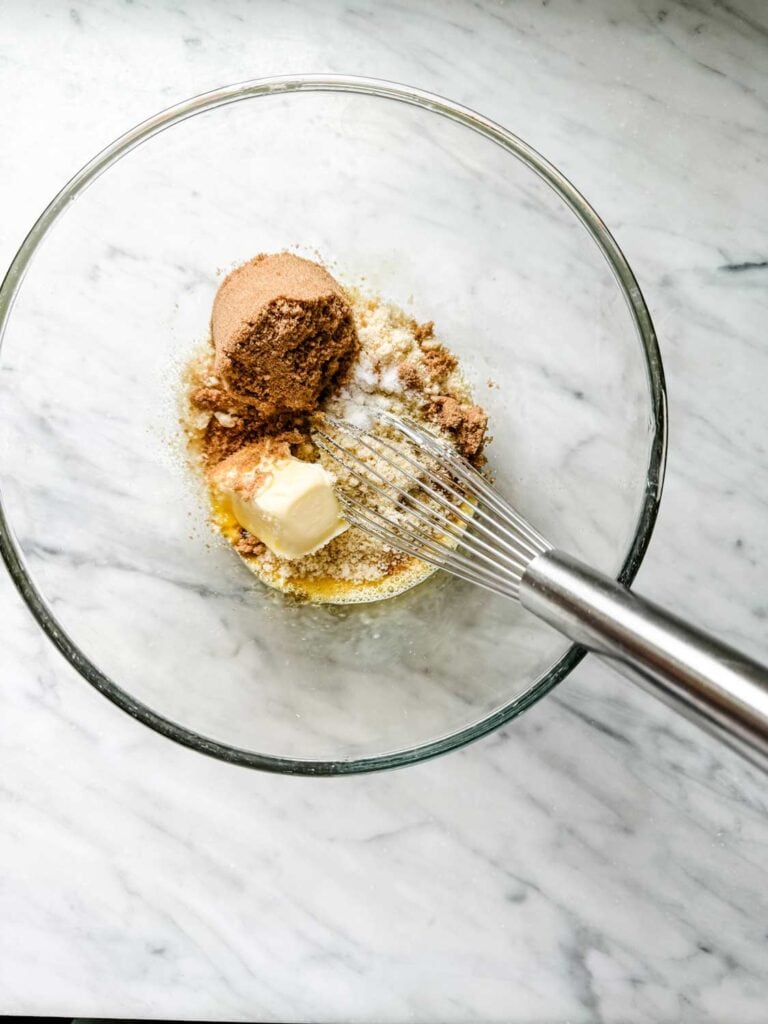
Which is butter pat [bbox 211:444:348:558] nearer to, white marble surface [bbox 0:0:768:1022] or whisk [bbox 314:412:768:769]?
whisk [bbox 314:412:768:769]

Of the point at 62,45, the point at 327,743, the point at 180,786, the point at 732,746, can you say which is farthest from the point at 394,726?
the point at 62,45

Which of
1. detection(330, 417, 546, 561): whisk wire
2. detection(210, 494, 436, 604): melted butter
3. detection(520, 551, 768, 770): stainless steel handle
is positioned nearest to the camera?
detection(520, 551, 768, 770): stainless steel handle

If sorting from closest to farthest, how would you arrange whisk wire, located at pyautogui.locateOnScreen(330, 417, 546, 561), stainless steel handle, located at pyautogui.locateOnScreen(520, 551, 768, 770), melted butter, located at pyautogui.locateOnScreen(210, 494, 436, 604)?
1. stainless steel handle, located at pyautogui.locateOnScreen(520, 551, 768, 770)
2. whisk wire, located at pyautogui.locateOnScreen(330, 417, 546, 561)
3. melted butter, located at pyautogui.locateOnScreen(210, 494, 436, 604)

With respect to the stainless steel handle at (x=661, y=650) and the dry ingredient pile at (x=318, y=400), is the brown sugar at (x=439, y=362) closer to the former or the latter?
the dry ingredient pile at (x=318, y=400)

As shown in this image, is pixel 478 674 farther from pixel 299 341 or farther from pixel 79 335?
pixel 79 335

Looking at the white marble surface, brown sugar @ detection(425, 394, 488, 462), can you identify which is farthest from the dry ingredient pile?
the white marble surface

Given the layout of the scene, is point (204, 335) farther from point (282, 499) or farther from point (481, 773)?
point (481, 773)

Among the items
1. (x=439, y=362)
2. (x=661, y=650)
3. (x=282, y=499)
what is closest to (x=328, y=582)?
(x=282, y=499)
